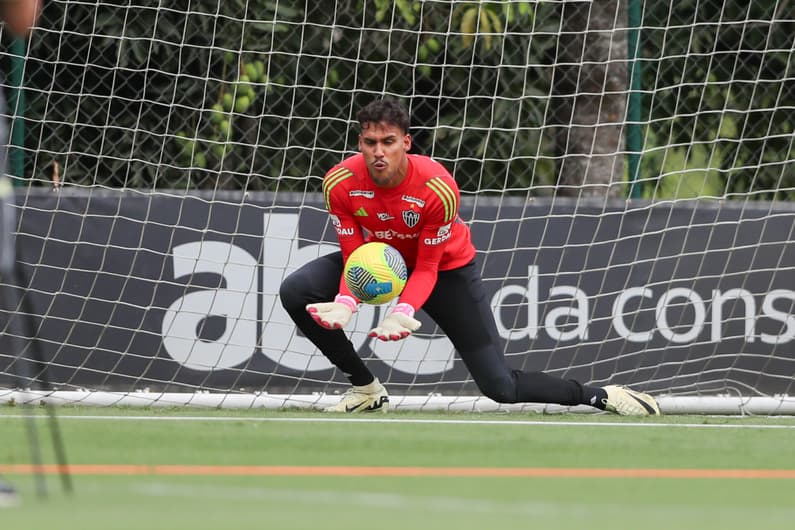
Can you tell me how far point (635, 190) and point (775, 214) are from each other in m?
1.09

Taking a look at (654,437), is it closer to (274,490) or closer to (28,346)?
(274,490)

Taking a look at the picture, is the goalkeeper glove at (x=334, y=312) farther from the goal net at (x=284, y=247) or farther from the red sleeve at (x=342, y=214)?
the goal net at (x=284, y=247)

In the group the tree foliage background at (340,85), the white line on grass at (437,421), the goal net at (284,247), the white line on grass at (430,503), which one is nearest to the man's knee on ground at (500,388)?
the white line on grass at (437,421)

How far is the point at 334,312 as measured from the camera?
773 centimetres

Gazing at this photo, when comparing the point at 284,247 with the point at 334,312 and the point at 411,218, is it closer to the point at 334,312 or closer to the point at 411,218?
the point at 411,218

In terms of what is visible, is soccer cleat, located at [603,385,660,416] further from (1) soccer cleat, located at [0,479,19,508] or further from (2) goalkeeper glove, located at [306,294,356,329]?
(1) soccer cleat, located at [0,479,19,508]

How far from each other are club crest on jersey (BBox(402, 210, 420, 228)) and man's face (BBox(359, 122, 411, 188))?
0.21m

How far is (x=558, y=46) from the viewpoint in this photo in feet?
36.8

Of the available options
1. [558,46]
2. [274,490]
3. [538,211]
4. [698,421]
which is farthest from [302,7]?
[274,490]

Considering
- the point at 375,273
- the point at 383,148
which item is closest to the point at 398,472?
the point at 375,273

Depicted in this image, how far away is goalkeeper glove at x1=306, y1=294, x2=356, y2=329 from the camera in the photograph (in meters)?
7.70

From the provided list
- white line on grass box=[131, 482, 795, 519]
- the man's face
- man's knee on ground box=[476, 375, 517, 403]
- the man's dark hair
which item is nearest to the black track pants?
man's knee on ground box=[476, 375, 517, 403]

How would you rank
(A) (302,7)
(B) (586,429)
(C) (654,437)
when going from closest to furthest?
1. (C) (654,437)
2. (B) (586,429)
3. (A) (302,7)

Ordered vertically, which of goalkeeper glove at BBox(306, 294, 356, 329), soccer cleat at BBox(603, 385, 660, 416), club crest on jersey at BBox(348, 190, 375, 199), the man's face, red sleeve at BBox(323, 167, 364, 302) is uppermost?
the man's face
